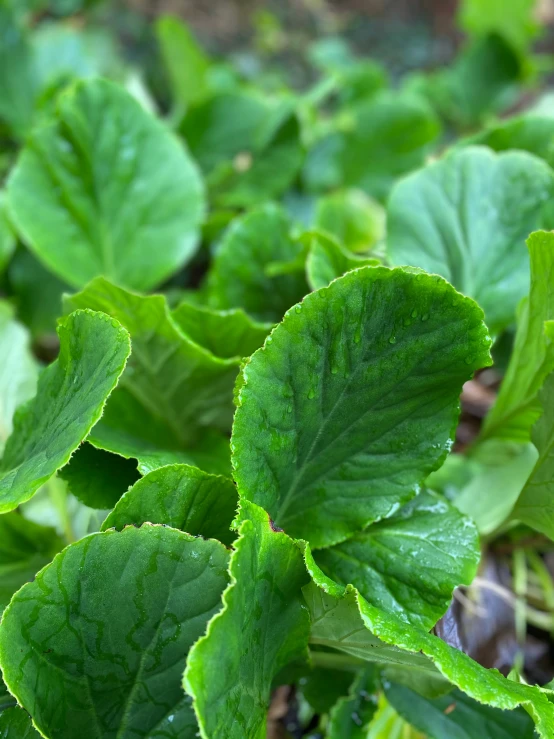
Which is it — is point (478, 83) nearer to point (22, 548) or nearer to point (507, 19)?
point (507, 19)

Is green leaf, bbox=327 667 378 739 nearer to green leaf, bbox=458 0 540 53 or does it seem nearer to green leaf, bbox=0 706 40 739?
green leaf, bbox=0 706 40 739

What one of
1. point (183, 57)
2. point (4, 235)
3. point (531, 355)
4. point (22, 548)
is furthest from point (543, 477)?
point (183, 57)

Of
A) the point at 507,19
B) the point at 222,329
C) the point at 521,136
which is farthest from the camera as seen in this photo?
the point at 507,19

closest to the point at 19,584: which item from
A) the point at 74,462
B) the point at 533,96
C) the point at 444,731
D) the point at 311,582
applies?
the point at 74,462

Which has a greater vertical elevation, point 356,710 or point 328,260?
point 328,260

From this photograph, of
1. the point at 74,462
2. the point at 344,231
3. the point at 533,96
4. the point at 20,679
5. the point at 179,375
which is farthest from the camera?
the point at 533,96

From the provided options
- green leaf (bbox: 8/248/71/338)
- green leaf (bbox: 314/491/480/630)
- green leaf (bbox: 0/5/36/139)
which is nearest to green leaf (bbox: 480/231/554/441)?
green leaf (bbox: 314/491/480/630)

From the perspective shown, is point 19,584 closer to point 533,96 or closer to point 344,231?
point 344,231
